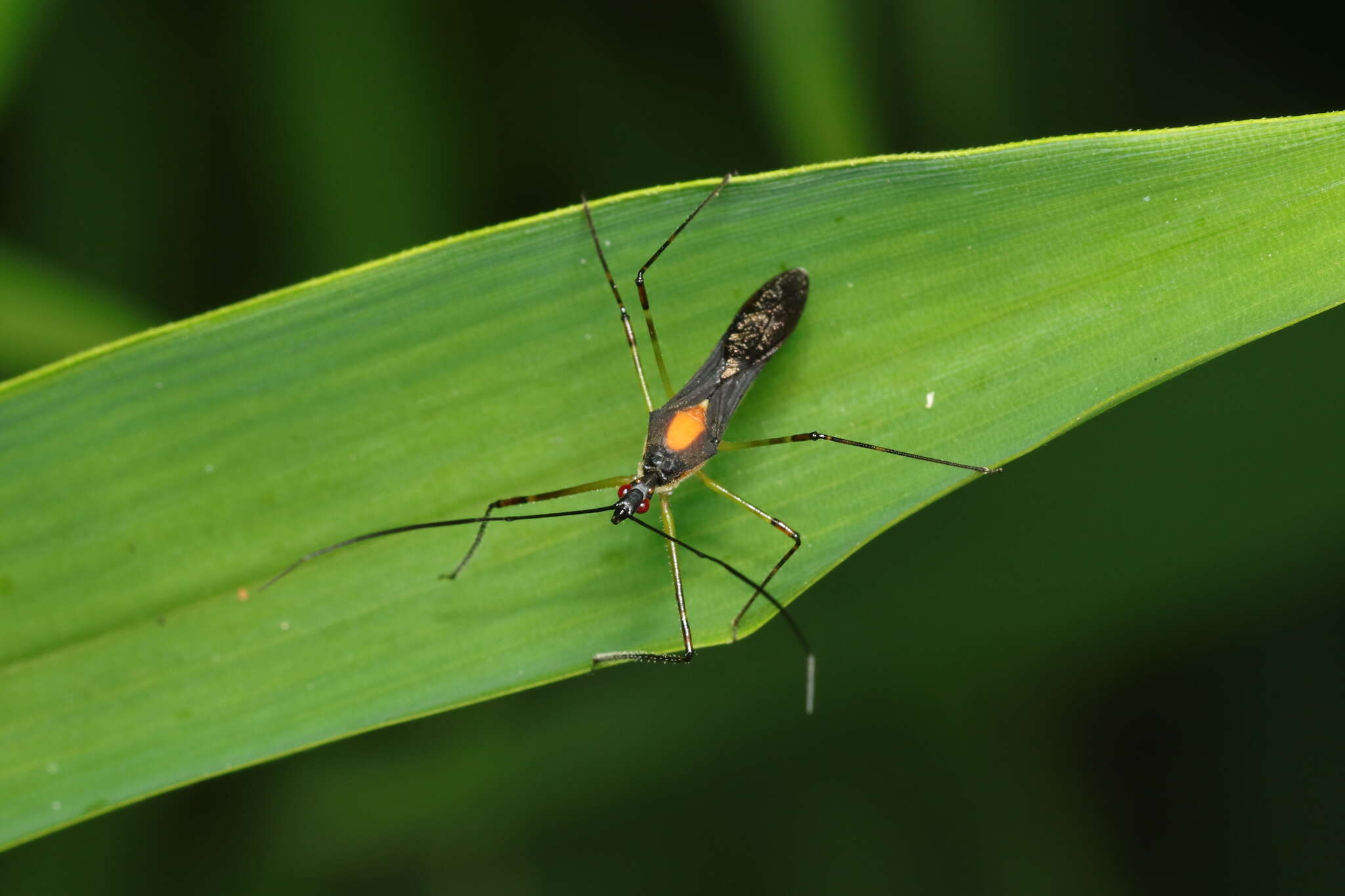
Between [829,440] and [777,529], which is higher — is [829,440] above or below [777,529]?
above

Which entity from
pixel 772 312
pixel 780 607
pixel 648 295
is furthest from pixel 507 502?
pixel 772 312

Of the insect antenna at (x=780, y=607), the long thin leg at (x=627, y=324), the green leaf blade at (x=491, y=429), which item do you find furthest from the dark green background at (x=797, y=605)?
the long thin leg at (x=627, y=324)

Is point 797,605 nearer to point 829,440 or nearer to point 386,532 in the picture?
point 829,440

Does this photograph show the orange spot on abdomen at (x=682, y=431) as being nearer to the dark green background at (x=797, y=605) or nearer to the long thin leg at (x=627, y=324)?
the long thin leg at (x=627, y=324)

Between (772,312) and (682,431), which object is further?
(682,431)

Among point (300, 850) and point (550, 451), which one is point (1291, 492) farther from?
point (300, 850)

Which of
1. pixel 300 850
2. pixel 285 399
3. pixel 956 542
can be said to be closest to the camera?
pixel 285 399

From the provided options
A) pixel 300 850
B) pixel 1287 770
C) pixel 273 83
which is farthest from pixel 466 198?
pixel 1287 770
